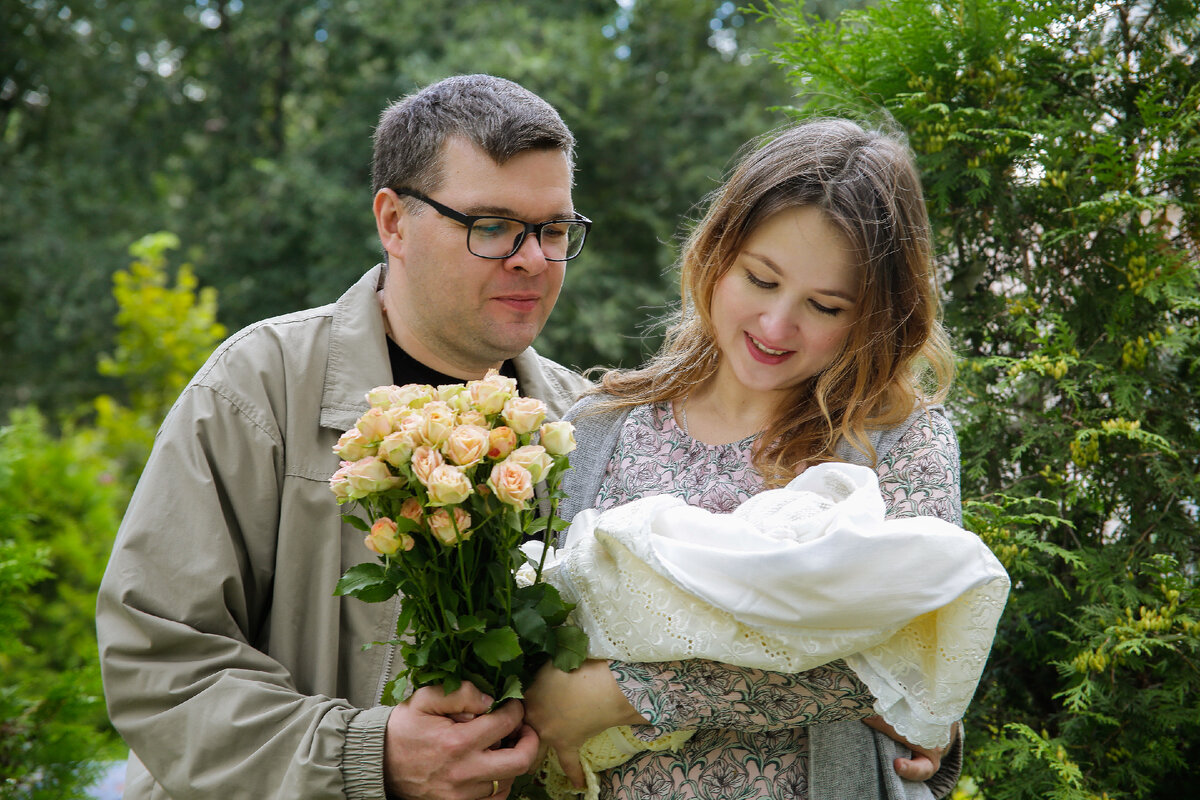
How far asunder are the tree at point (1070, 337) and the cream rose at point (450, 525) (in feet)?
4.56

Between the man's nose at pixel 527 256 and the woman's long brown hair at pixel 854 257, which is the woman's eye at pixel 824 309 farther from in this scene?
the man's nose at pixel 527 256

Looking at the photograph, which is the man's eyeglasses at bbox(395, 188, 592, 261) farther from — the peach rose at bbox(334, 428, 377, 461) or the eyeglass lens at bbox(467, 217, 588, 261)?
the peach rose at bbox(334, 428, 377, 461)

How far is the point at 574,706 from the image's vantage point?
5.78ft

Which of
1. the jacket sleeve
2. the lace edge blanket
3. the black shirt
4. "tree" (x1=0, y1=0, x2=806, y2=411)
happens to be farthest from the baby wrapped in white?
"tree" (x1=0, y1=0, x2=806, y2=411)

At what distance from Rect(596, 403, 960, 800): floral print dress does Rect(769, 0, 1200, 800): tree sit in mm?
652

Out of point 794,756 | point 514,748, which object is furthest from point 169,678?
point 794,756

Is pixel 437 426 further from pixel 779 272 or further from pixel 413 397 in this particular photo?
pixel 779 272

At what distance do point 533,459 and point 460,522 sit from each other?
148 mm

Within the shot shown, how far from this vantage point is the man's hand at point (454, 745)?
1734mm

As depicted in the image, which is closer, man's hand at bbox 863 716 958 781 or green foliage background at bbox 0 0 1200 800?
man's hand at bbox 863 716 958 781

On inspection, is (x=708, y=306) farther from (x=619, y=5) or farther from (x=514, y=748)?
(x=619, y=5)

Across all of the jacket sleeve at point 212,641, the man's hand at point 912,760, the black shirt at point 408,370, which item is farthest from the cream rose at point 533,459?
the black shirt at point 408,370

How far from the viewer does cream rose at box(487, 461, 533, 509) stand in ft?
4.99

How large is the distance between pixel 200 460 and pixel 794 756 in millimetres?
1334
